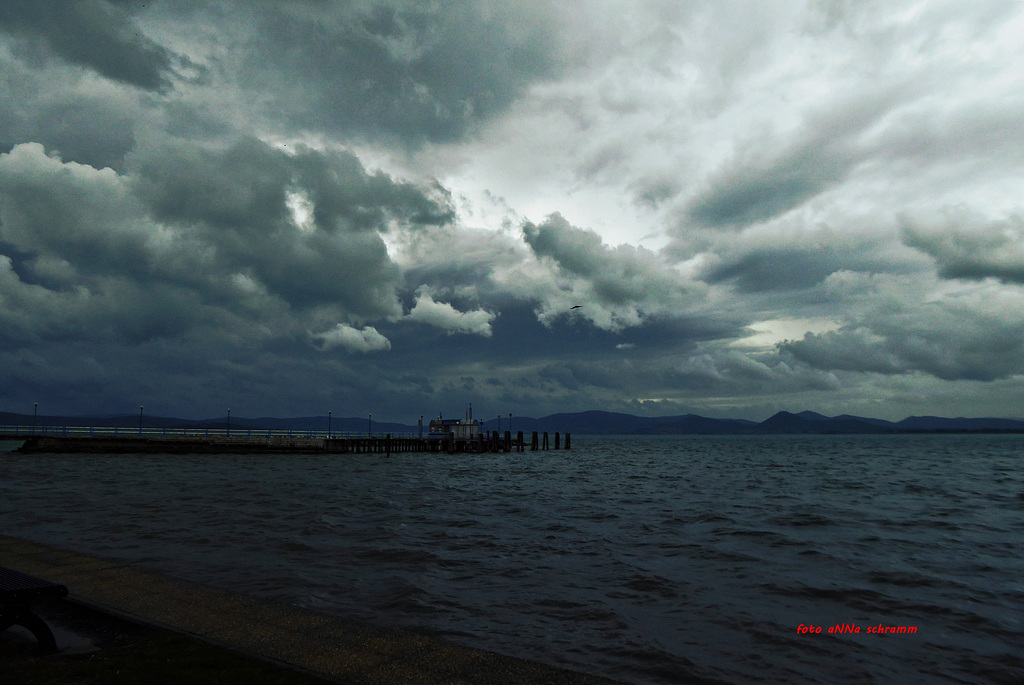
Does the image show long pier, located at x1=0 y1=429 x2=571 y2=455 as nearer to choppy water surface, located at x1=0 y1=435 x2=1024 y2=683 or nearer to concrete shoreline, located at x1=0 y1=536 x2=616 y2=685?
choppy water surface, located at x1=0 y1=435 x2=1024 y2=683

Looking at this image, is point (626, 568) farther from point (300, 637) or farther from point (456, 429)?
point (456, 429)

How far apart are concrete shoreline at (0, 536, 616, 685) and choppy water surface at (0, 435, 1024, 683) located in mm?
2012

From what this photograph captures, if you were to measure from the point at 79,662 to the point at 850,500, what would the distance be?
32.5 m

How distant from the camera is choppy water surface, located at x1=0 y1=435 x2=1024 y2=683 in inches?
357

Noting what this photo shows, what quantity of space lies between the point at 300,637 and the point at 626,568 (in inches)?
353

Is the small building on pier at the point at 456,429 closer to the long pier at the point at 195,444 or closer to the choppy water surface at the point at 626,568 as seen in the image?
the long pier at the point at 195,444

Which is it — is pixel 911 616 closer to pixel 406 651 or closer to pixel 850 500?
pixel 406 651

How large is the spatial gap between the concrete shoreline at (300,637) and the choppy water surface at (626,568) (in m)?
2.01

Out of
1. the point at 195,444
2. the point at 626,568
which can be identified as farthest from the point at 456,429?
the point at 626,568

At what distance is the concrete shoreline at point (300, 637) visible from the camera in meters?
6.20

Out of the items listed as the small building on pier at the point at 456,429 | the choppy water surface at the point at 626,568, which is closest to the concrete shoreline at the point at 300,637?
the choppy water surface at the point at 626,568

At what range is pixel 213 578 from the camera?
11.9 metres

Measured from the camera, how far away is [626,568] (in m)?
14.1

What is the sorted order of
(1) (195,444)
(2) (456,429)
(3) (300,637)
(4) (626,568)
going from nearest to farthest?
(3) (300,637) → (4) (626,568) → (1) (195,444) → (2) (456,429)
